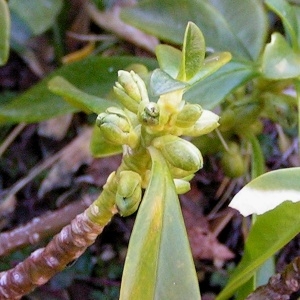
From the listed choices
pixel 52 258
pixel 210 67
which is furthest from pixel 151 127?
pixel 52 258

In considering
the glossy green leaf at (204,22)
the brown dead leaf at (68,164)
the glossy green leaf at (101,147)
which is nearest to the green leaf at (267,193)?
the glossy green leaf at (101,147)

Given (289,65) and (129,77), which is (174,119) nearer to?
(129,77)

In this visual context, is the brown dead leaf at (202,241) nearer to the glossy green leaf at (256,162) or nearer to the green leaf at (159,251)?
the glossy green leaf at (256,162)

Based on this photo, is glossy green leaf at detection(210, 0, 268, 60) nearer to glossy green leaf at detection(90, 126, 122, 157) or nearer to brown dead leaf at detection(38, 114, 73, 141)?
glossy green leaf at detection(90, 126, 122, 157)

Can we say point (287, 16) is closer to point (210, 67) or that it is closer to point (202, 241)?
point (210, 67)

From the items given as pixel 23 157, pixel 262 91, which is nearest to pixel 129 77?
pixel 262 91
